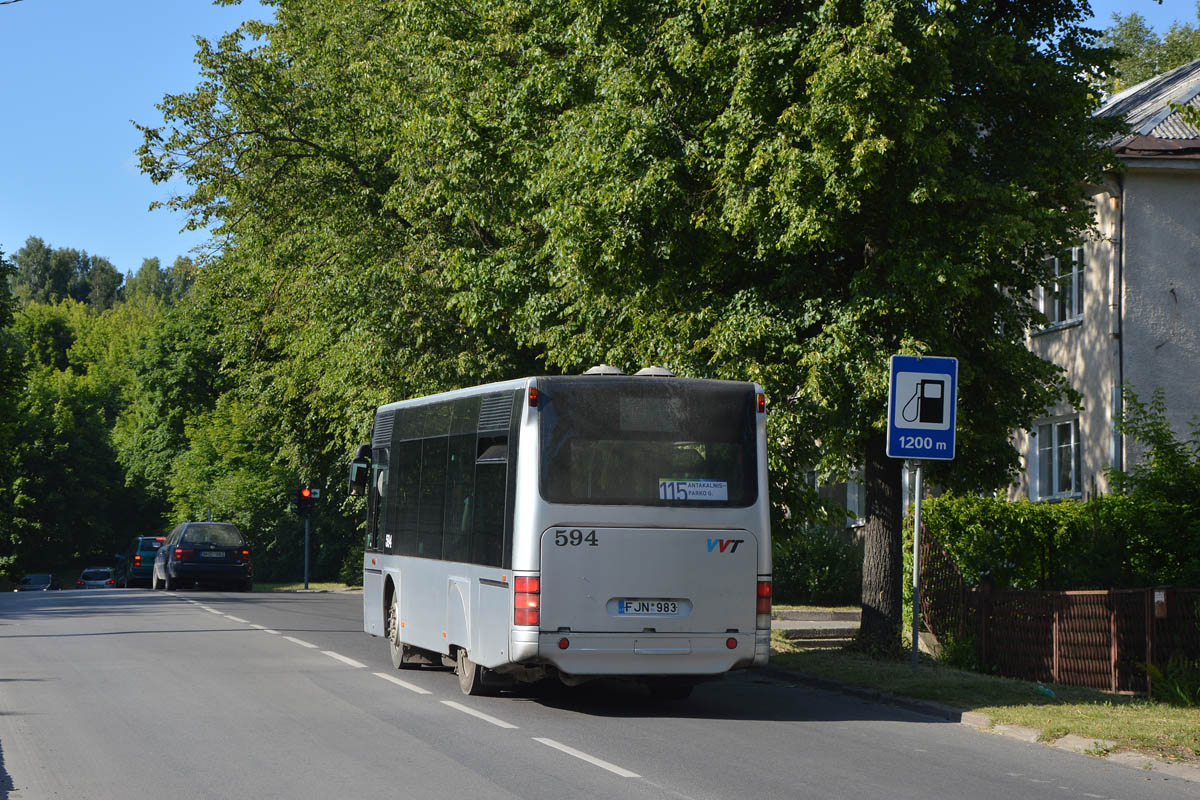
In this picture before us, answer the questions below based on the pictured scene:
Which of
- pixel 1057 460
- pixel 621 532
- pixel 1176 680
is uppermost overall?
pixel 1057 460

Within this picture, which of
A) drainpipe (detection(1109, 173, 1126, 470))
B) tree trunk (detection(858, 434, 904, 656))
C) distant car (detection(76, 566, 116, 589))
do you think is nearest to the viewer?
tree trunk (detection(858, 434, 904, 656))

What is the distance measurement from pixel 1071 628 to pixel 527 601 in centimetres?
678

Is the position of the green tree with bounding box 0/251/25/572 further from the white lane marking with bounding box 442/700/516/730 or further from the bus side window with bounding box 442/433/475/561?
the white lane marking with bounding box 442/700/516/730

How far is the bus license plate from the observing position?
12.4 meters

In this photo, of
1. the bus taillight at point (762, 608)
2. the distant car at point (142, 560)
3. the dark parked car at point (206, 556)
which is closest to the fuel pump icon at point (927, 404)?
the bus taillight at point (762, 608)

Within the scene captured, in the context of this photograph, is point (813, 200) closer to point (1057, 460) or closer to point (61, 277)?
point (1057, 460)

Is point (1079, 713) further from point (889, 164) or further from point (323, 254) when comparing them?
point (323, 254)

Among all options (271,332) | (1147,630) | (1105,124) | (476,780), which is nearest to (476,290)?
(1105,124)

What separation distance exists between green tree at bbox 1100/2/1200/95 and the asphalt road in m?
46.8

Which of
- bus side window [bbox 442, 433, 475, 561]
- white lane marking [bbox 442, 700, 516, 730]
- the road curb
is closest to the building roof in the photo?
the road curb

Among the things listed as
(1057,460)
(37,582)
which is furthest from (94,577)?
(1057,460)

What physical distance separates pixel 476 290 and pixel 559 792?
46.0ft

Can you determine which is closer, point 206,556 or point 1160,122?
point 1160,122

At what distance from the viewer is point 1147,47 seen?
196 ft
